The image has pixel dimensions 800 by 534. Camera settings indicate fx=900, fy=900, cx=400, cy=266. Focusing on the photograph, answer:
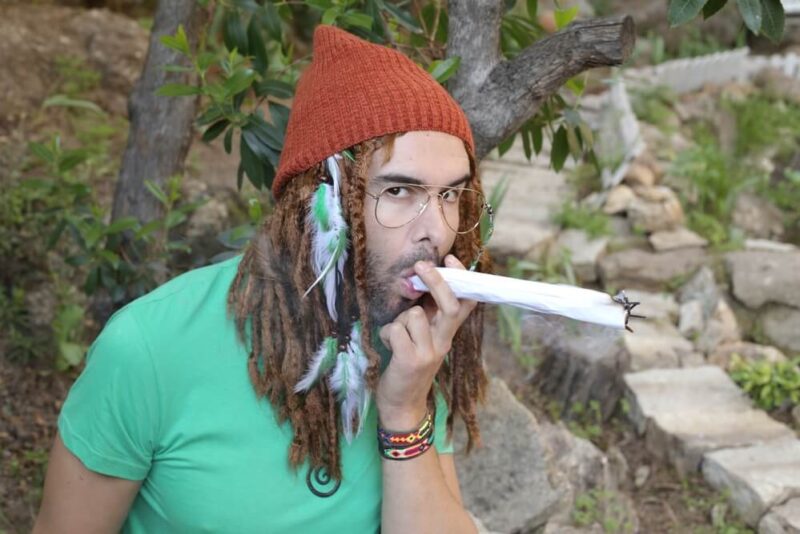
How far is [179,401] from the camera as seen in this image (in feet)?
5.62

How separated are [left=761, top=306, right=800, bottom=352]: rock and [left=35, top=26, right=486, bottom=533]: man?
13.5 ft

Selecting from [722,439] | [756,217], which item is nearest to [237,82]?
[722,439]

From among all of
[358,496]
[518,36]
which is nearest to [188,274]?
[358,496]

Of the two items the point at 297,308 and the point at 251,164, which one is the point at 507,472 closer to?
the point at 251,164

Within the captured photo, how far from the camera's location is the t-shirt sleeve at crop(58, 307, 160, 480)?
1660 mm

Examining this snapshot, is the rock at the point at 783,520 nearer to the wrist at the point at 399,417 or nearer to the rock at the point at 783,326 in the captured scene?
the rock at the point at 783,326

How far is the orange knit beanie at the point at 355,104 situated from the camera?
1.73m

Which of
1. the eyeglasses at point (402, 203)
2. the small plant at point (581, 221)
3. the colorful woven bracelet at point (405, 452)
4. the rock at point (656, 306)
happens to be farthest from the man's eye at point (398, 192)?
the small plant at point (581, 221)

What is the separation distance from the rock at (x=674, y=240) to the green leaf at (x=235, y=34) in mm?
4160

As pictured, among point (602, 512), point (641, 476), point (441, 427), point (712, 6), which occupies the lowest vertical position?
point (641, 476)

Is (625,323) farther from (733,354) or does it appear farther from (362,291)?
(733,354)

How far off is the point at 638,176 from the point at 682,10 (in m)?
5.11

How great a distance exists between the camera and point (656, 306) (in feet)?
19.1

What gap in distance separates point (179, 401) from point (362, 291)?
1.34 ft
